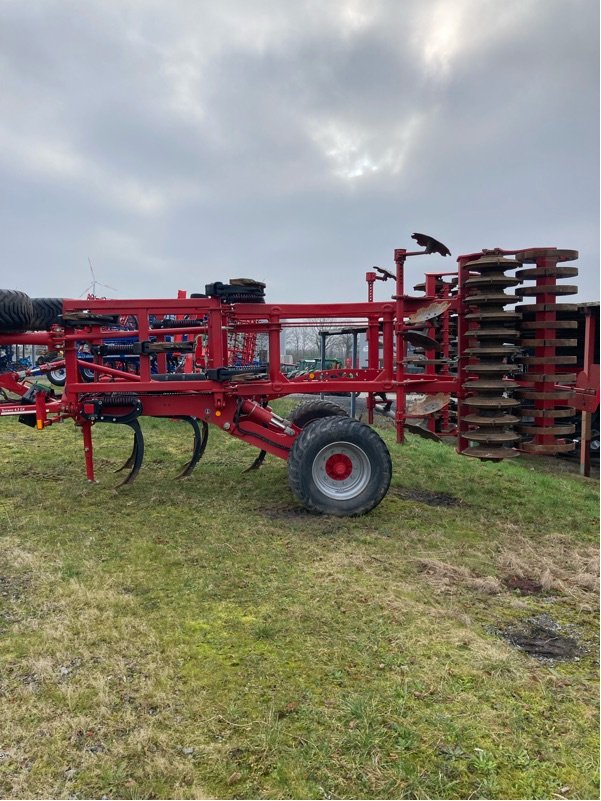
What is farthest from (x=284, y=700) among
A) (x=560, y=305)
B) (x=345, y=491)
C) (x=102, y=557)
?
(x=560, y=305)

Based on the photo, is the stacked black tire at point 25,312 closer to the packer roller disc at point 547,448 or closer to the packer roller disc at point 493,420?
the packer roller disc at point 493,420

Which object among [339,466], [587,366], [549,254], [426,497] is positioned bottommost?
[426,497]

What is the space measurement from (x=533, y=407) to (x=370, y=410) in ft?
6.41

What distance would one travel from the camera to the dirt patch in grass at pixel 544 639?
291 centimetres

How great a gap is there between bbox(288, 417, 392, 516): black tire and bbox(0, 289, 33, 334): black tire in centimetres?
288

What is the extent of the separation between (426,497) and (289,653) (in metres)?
3.43

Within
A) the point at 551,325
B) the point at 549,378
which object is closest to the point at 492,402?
the point at 549,378

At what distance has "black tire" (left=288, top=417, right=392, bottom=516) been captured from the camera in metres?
5.13

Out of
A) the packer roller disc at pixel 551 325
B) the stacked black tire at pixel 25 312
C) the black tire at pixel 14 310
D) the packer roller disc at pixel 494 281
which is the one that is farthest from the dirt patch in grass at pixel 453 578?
the black tire at pixel 14 310

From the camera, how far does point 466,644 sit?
2.94m

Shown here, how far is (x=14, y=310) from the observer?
5.51 m

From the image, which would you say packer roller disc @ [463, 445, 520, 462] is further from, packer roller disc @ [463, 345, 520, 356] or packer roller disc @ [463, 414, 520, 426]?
packer roller disc @ [463, 345, 520, 356]

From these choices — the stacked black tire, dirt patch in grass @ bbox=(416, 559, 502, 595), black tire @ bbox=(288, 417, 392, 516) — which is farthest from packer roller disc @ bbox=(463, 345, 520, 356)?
the stacked black tire

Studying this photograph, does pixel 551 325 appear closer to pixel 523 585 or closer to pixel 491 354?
pixel 491 354
